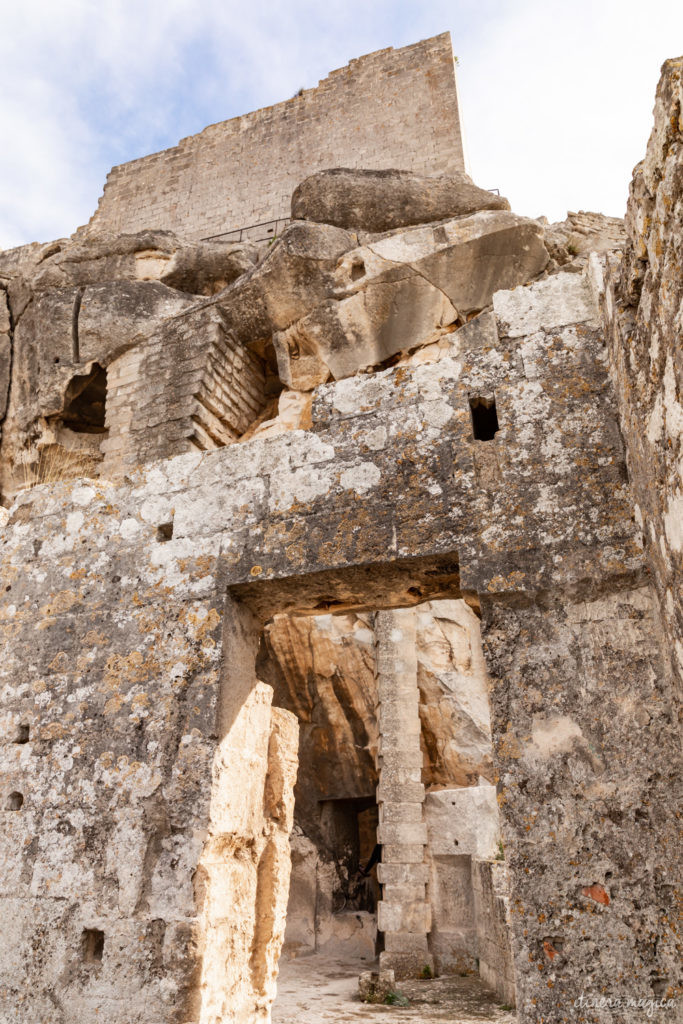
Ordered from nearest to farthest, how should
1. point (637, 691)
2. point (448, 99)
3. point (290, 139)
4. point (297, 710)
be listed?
1. point (637, 691)
2. point (297, 710)
3. point (448, 99)
4. point (290, 139)

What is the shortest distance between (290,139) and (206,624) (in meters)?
14.4

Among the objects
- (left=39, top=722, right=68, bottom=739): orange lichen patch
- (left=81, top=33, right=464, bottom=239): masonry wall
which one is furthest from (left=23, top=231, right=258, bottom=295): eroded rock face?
(left=39, top=722, right=68, bottom=739): orange lichen patch

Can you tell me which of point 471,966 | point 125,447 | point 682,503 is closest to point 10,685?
point 682,503

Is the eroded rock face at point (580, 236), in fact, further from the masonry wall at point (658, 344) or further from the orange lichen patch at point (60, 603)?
the orange lichen patch at point (60, 603)

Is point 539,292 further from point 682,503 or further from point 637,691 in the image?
point 637,691

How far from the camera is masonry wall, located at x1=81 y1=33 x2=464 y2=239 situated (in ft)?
44.9

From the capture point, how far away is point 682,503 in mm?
1937

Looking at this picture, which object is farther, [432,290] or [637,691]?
[432,290]

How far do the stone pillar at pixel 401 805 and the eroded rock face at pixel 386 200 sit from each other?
5.23 m

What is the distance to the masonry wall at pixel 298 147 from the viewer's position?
539 inches

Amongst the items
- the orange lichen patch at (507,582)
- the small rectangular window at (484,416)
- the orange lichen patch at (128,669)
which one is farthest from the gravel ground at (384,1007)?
the small rectangular window at (484,416)

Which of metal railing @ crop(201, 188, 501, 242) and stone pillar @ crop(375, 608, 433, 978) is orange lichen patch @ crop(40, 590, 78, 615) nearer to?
stone pillar @ crop(375, 608, 433, 978)

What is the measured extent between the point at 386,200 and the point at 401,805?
7723 mm

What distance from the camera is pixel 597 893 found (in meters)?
2.09
